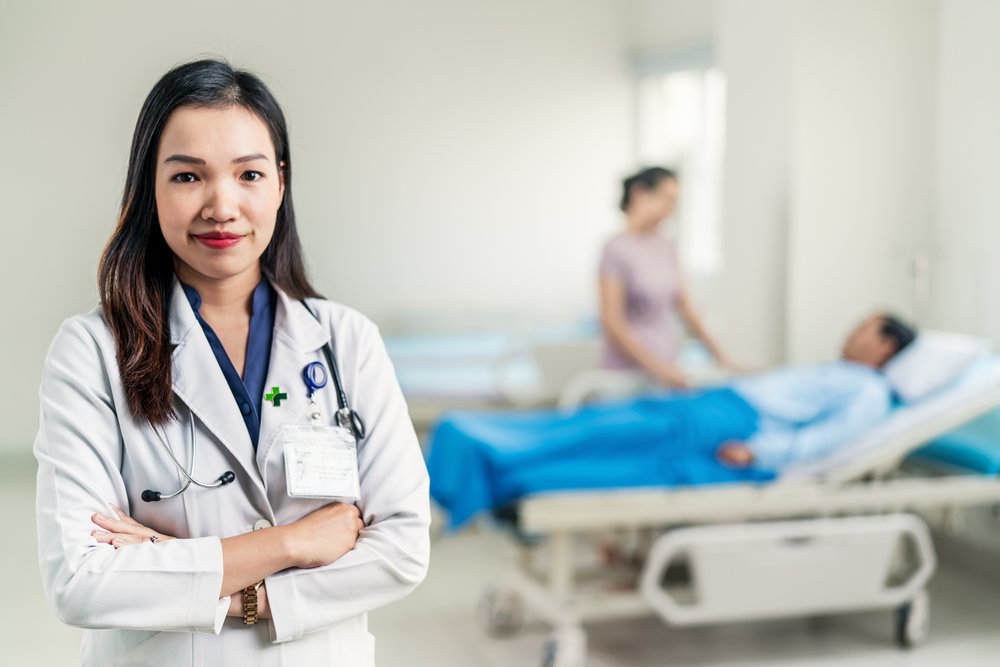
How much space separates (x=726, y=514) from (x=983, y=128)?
137 cm

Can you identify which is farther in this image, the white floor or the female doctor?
the white floor

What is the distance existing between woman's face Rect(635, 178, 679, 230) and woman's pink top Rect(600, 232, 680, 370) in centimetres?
6

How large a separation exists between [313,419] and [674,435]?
5.10 feet

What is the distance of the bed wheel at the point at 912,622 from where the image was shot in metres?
2.52

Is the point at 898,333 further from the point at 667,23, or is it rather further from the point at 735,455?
the point at 667,23

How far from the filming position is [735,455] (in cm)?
249

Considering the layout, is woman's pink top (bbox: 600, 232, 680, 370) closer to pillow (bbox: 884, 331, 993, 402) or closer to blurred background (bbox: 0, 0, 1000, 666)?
blurred background (bbox: 0, 0, 1000, 666)

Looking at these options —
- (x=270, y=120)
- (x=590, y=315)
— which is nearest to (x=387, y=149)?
(x=270, y=120)

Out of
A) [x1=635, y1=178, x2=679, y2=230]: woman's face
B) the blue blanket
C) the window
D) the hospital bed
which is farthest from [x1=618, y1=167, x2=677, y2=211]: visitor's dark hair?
the window

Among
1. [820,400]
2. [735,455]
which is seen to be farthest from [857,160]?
[735,455]

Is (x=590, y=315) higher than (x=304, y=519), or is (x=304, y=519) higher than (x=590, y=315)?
(x=304, y=519)

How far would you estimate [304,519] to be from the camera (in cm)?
101

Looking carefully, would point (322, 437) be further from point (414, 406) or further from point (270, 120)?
point (414, 406)

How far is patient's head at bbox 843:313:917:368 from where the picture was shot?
2.84m
